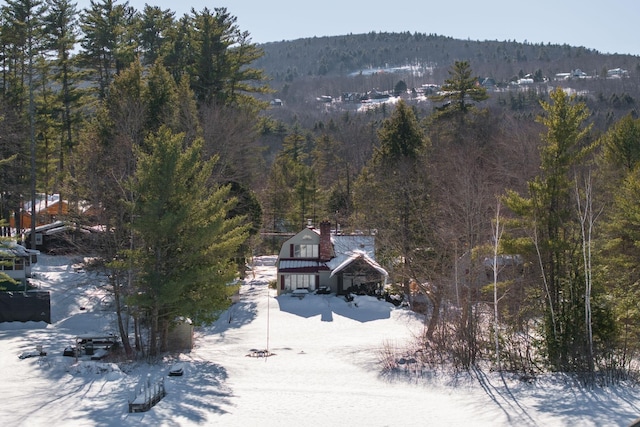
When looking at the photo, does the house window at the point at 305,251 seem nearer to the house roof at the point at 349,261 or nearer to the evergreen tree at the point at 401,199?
the house roof at the point at 349,261

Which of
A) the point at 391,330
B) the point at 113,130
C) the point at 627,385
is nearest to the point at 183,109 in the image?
the point at 113,130

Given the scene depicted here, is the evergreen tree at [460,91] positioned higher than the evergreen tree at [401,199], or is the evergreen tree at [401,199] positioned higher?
the evergreen tree at [460,91]

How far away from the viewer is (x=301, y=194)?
59.0 meters

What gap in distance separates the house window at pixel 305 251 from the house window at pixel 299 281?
1.71m

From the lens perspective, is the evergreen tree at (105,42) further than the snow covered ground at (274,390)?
Yes

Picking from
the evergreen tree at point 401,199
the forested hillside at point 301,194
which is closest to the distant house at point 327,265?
the forested hillside at point 301,194

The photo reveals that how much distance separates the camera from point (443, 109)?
4975 cm

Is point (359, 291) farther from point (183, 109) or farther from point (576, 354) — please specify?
point (576, 354)

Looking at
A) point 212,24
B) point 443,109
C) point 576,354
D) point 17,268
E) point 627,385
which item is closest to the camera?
point 627,385

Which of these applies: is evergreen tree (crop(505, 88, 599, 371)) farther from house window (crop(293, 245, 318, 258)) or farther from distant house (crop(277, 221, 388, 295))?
house window (crop(293, 245, 318, 258))

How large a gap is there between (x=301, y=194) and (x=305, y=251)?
17911 millimetres

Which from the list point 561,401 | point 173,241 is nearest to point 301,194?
point 173,241

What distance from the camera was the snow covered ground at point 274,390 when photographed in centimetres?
1641

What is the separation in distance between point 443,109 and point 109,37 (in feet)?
81.1
